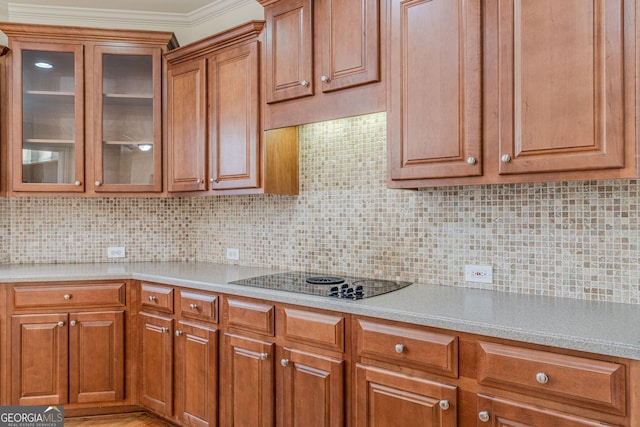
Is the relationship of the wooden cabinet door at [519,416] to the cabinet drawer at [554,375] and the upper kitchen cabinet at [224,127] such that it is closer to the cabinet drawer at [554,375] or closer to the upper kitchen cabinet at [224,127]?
the cabinet drawer at [554,375]

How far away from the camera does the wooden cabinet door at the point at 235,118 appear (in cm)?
248

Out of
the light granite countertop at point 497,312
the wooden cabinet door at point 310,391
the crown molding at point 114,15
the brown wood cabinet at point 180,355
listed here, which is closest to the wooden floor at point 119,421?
the brown wood cabinet at point 180,355

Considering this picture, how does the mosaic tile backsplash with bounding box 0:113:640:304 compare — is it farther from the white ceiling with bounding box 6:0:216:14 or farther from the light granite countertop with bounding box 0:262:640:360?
the white ceiling with bounding box 6:0:216:14

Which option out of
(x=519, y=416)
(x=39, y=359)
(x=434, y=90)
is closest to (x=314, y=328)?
(x=519, y=416)

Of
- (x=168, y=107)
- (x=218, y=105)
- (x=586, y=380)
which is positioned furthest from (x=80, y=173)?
(x=586, y=380)

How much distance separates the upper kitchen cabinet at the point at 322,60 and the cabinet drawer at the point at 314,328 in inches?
38.6

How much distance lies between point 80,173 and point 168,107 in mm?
748

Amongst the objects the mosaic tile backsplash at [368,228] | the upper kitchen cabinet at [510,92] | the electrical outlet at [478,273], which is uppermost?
the upper kitchen cabinet at [510,92]

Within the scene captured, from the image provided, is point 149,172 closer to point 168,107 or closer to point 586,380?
point 168,107

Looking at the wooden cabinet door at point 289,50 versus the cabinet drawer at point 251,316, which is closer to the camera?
the cabinet drawer at point 251,316

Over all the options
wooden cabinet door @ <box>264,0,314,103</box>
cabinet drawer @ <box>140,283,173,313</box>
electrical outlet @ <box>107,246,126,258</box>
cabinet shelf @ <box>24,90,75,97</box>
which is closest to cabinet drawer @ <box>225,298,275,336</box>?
cabinet drawer @ <box>140,283,173,313</box>

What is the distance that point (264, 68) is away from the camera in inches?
95.5

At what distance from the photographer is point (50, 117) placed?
2.91 m

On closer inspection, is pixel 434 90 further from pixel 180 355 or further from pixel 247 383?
pixel 180 355
